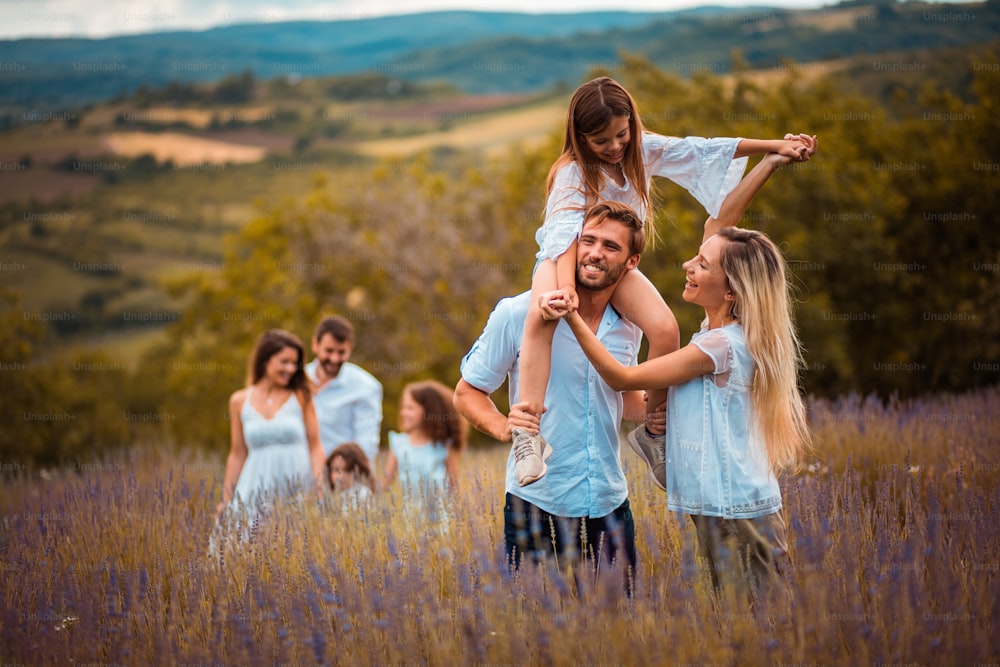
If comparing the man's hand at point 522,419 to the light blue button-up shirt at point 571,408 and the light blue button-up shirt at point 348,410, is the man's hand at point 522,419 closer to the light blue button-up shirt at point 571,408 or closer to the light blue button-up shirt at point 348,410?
the light blue button-up shirt at point 571,408

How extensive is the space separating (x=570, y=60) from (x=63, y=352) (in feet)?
250

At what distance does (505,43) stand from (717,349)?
12771cm

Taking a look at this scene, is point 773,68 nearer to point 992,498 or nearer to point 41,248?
point 992,498

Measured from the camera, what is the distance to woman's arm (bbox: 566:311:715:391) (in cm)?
318

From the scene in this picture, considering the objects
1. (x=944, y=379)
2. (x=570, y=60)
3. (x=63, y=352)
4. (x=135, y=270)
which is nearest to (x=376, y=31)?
(x=570, y=60)

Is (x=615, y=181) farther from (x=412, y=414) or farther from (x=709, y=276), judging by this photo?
(x=412, y=414)

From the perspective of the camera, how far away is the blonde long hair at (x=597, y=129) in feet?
13.9

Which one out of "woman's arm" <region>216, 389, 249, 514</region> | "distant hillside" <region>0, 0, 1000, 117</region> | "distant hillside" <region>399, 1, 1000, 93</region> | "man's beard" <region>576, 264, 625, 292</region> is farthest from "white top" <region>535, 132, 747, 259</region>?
"distant hillside" <region>0, 0, 1000, 117</region>

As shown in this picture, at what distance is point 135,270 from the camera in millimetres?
92312

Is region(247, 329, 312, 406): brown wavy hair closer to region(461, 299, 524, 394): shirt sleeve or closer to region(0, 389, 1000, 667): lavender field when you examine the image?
region(0, 389, 1000, 667): lavender field

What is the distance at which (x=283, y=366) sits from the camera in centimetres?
638

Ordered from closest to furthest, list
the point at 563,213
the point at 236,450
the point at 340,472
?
the point at 563,213, the point at 236,450, the point at 340,472

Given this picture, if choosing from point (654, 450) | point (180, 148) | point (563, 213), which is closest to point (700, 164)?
point (563, 213)

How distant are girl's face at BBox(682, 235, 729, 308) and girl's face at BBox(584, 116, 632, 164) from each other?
98cm
